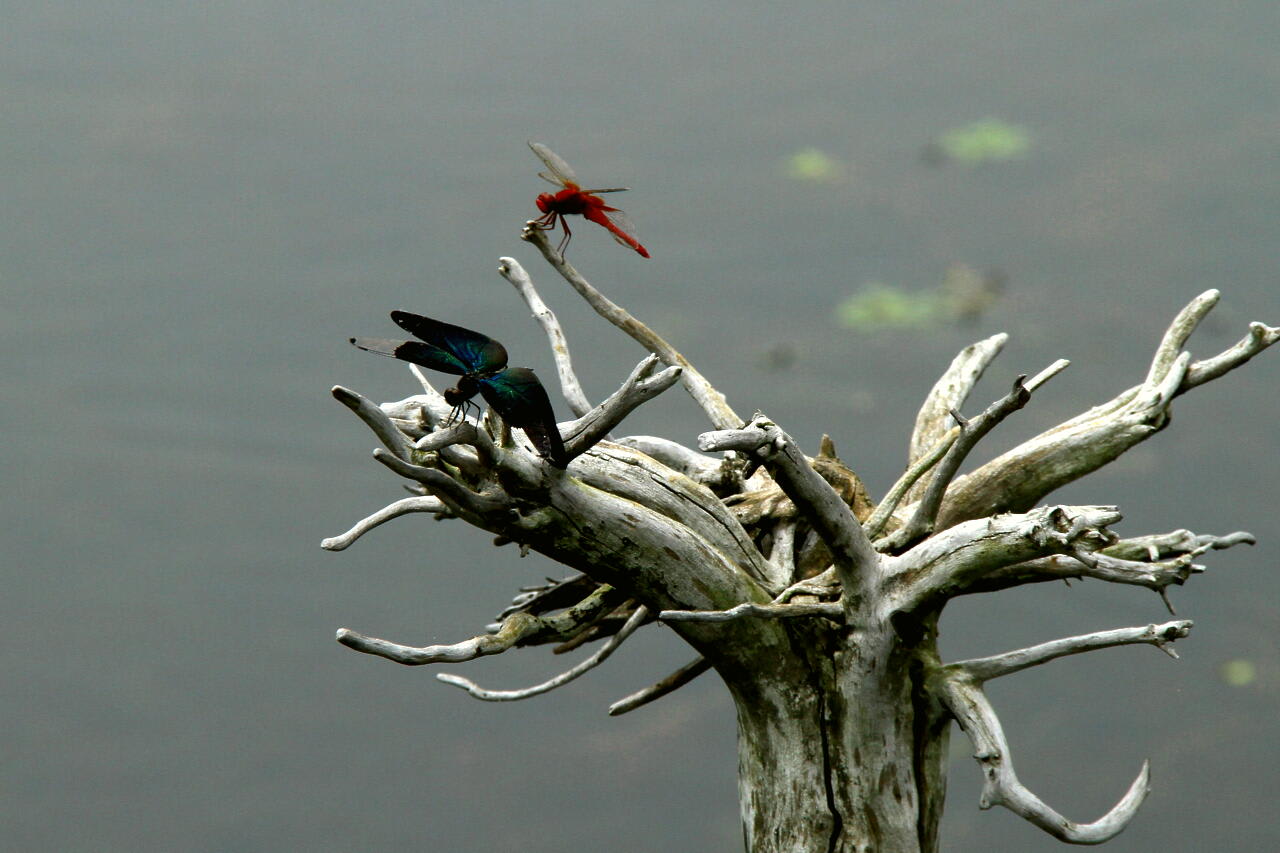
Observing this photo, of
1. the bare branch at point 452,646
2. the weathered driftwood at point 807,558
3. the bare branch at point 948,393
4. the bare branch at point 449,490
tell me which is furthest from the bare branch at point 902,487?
the bare branch at point 449,490

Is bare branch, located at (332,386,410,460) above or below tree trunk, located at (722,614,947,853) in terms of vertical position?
above

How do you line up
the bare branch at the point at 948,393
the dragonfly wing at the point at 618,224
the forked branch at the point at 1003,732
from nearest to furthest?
the forked branch at the point at 1003,732 < the dragonfly wing at the point at 618,224 < the bare branch at the point at 948,393

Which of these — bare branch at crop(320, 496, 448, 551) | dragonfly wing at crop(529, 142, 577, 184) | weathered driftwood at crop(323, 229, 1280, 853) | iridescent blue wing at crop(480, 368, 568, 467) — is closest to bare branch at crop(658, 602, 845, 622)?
weathered driftwood at crop(323, 229, 1280, 853)

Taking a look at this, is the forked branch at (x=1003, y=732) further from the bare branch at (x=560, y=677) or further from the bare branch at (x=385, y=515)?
the bare branch at (x=385, y=515)

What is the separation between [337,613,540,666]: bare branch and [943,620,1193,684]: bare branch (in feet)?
Result: 4.03

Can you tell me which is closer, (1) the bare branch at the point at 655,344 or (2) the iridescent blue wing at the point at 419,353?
(2) the iridescent blue wing at the point at 419,353

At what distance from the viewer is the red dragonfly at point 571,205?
3898 millimetres

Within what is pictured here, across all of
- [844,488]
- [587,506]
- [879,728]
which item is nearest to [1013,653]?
[879,728]

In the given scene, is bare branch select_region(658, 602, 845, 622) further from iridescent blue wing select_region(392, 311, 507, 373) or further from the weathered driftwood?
iridescent blue wing select_region(392, 311, 507, 373)

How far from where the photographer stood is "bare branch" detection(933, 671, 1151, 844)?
370cm

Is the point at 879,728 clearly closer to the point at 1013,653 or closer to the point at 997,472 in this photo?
the point at 1013,653

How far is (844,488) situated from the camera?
4.43m

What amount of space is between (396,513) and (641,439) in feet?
3.10

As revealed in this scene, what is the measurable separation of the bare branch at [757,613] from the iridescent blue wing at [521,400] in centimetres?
64
